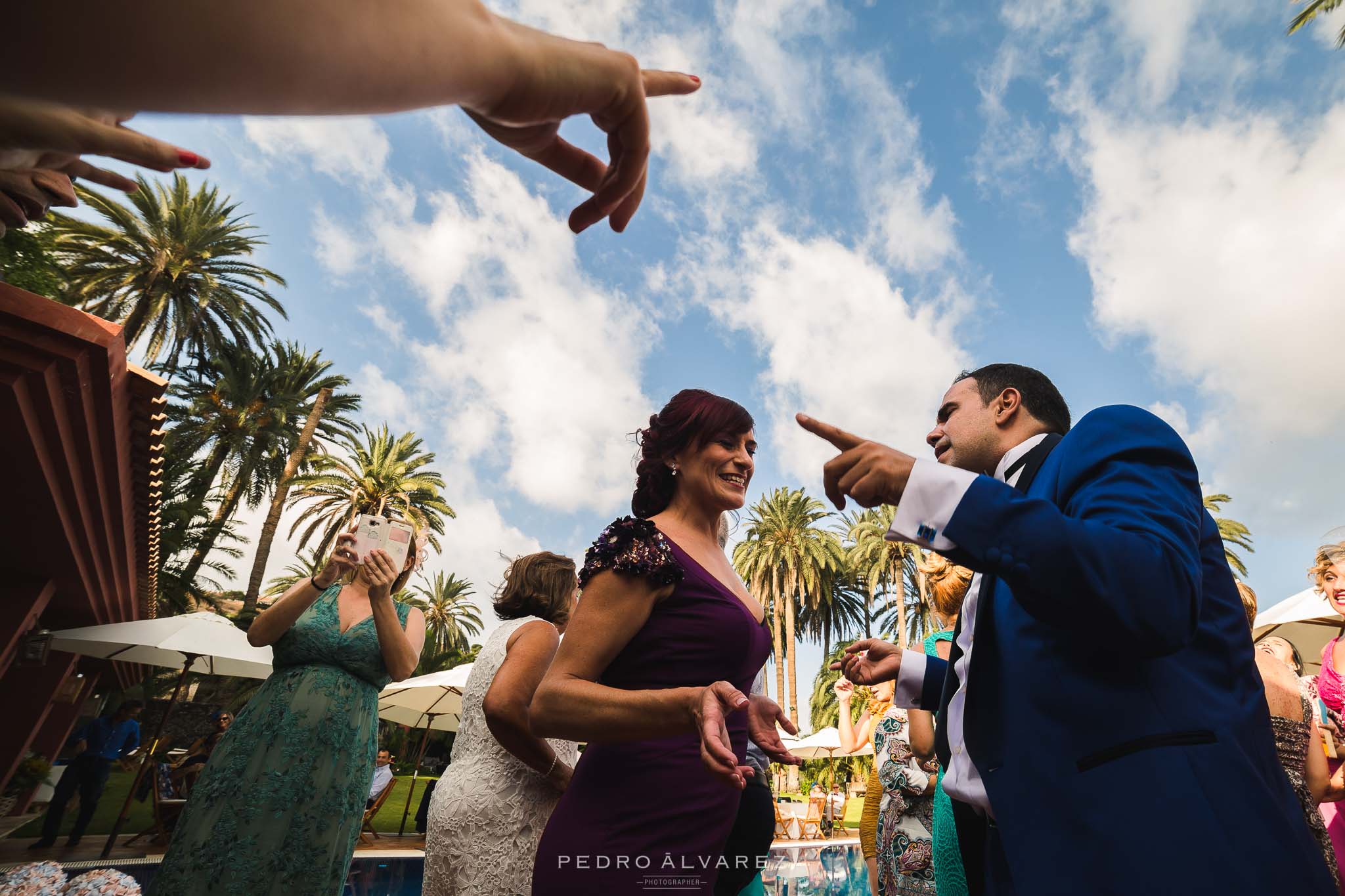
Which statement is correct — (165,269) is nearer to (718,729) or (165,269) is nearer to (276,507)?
(276,507)

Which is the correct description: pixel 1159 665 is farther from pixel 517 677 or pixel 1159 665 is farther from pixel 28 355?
pixel 28 355

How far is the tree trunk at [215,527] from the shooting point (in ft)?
87.4

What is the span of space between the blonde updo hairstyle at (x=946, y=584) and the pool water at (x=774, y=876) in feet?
13.3

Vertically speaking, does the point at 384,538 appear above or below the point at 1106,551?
above

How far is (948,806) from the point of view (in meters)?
3.37

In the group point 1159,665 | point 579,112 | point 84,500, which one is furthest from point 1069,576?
point 84,500

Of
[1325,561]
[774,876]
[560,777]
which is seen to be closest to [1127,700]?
[560,777]

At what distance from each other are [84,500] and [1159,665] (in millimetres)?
8983

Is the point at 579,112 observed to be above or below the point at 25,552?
below

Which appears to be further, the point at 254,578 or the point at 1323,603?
the point at 254,578

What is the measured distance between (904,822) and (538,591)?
3.34 meters

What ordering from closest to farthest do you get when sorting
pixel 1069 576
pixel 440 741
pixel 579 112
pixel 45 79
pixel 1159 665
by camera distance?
pixel 45 79, pixel 579 112, pixel 1069 576, pixel 1159 665, pixel 440 741

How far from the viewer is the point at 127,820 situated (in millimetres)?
15547

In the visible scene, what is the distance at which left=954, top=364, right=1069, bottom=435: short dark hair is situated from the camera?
262 cm
